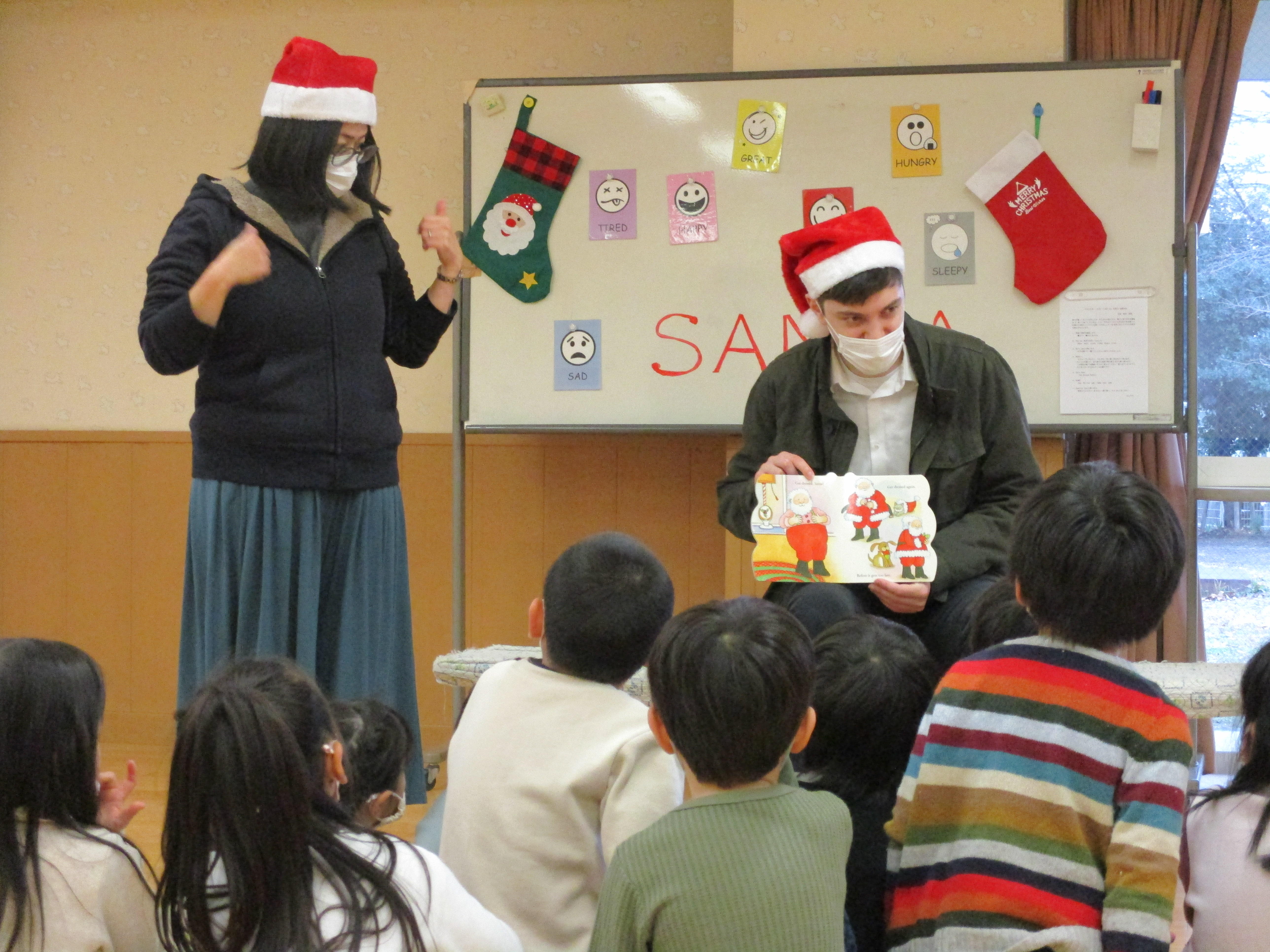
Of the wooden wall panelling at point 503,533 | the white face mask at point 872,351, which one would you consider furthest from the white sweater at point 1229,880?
the wooden wall panelling at point 503,533

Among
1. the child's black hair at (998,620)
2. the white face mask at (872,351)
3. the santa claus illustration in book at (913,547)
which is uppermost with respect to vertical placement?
the white face mask at (872,351)

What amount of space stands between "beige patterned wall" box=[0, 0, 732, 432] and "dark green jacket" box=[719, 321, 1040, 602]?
5.54 ft

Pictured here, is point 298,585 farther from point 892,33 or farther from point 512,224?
point 892,33

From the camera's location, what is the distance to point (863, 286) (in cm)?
201

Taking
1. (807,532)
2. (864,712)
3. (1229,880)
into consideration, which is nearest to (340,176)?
(807,532)

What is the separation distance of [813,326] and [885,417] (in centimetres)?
20

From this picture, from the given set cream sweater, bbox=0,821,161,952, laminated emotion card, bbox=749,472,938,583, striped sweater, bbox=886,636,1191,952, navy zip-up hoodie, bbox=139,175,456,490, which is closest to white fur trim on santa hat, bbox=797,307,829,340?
laminated emotion card, bbox=749,472,938,583

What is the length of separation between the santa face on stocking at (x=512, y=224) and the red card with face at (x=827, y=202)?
2.26ft

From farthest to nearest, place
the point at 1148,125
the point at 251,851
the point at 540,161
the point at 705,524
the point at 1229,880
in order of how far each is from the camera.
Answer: the point at 705,524, the point at 540,161, the point at 1148,125, the point at 1229,880, the point at 251,851

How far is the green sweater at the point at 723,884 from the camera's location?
1.08 metres

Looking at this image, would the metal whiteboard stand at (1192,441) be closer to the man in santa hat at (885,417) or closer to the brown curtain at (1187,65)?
the brown curtain at (1187,65)

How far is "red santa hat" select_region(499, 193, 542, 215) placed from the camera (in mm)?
3178

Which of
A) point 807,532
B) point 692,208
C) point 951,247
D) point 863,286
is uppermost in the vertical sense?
point 692,208

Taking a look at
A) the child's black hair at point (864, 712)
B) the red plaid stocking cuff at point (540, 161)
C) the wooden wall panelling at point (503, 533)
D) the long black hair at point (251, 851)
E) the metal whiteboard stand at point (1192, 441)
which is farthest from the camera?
the wooden wall panelling at point (503, 533)
